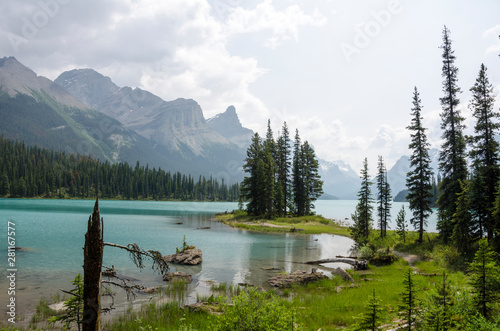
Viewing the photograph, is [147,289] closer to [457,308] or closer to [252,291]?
[252,291]

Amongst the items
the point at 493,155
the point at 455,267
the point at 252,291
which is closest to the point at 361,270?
the point at 455,267

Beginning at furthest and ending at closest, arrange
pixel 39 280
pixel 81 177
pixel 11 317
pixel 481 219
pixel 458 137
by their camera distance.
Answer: pixel 81 177 → pixel 458 137 → pixel 481 219 → pixel 39 280 → pixel 11 317

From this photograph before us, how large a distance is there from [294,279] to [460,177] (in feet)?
75.4

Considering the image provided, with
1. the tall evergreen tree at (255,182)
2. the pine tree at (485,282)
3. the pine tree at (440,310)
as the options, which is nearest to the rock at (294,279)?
the pine tree at (440,310)

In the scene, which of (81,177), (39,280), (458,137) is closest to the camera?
(39,280)

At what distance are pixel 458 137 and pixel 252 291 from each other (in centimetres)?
3352

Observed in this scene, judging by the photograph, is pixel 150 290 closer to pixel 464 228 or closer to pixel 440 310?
pixel 440 310

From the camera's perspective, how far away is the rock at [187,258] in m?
25.8

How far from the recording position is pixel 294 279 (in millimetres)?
19766

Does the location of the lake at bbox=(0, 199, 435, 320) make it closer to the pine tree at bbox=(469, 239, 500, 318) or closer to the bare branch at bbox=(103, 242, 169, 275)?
the bare branch at bbox=(103, 242, 169, 275)

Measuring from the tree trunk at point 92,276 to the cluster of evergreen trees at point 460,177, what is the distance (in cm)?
2096

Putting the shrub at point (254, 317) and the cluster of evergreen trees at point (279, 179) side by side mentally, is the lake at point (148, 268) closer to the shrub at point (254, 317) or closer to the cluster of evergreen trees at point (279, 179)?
the shrub at point (254, 317)

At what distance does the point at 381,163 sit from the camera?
41781 millimetres

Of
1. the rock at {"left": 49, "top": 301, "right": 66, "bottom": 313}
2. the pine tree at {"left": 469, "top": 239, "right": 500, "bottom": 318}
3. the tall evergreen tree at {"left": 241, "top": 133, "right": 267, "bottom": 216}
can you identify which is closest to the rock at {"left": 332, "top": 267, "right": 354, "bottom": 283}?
the pine tree at {"left": 469, "top": 239, "right": 500, "bottom": 318}
